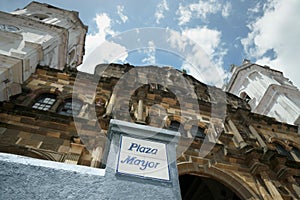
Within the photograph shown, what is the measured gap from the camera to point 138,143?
3.48 meters

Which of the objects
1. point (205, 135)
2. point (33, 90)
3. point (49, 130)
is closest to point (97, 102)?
point (33, 90)

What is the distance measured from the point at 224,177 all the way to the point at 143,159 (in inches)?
241

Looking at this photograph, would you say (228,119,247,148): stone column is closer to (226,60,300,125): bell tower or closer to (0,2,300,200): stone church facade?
(0,2,300,200): stone church facade

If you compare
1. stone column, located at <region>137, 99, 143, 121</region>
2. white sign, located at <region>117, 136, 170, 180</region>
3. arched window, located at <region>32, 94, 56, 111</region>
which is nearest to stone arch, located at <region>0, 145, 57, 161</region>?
stone column, located at <region>137, 99, 143, 121</region>

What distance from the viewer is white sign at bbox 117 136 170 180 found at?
3.13m

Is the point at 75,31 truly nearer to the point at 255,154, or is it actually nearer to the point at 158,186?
the point at 255,154

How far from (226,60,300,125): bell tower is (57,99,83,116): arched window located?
15.2 m

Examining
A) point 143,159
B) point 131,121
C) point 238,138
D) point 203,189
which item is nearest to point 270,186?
point 238,138

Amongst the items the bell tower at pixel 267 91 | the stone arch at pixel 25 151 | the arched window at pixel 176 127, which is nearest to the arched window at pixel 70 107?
the stone arch at pixel 25 151

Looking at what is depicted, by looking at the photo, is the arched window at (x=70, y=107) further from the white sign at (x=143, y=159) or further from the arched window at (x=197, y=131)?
the white sign at (x=143, y=159)

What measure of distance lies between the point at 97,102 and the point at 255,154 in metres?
8.32

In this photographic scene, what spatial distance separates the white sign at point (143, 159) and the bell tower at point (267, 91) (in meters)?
17.1

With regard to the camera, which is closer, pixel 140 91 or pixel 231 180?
pixel 231 180

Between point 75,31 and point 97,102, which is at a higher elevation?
point 75,31
